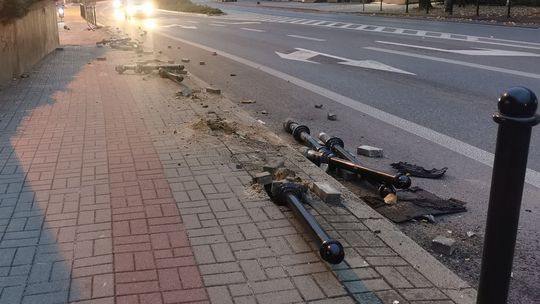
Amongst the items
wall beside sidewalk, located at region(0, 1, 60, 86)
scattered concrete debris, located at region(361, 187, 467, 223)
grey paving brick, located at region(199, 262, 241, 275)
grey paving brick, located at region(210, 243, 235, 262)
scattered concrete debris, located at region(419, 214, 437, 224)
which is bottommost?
scattered concrete debris, located at region(419, 214, 437, 224)

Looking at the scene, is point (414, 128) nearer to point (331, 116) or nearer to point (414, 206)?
point (331, 116)

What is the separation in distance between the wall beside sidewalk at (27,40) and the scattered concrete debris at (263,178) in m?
6.89

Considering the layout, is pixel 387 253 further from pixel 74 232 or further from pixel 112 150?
pixel 112 150

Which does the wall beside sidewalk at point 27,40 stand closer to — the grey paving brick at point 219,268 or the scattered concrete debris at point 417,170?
the scattered concrete debris at point 417,170

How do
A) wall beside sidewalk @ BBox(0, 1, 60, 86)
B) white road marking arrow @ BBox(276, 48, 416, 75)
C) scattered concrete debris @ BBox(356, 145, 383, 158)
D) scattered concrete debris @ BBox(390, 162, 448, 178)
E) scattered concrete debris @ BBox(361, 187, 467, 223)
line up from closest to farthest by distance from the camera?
scattered concrete debris @ BBox(361, 187, 467, 223) < scattered concrete debris @ BBox(390, 162, 448, 178) < scattered concrete debris @ BBox(356, 145, 383, 158) < wall beside sidewalk @ BBox(0, 1, 60, 86) < white road marking arrow @ BBox(276, 48, 416, 75)

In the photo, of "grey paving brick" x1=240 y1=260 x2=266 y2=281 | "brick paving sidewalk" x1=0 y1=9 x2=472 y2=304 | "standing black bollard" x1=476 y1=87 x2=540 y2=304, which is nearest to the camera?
"standing black bollard" x1=476 y1=87 x2=540 y2=304

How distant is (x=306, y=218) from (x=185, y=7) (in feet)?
149

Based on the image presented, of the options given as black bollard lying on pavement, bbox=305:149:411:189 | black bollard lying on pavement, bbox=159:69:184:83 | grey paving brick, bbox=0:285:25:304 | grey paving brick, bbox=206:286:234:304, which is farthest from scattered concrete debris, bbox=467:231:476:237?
black bollard lying on pavement, bbox=159:69:184:83

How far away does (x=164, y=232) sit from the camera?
13.4 ft

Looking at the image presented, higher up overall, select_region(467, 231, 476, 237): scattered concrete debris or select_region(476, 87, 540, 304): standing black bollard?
select_region(476, 87, 540, 304): standing black bollard

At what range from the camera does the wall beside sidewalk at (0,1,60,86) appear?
10.5 m

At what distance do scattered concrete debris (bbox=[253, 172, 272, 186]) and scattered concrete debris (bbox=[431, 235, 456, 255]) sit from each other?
1.50 metres

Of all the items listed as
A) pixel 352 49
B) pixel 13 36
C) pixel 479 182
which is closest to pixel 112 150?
pixel 479 182

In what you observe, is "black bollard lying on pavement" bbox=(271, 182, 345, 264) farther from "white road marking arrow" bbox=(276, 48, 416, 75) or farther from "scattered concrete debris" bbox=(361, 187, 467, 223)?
"white road marking arrow" bbox=(276, 48, 416, 75)
